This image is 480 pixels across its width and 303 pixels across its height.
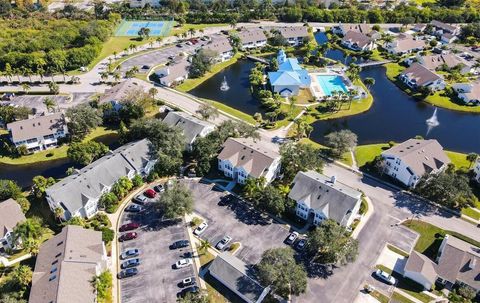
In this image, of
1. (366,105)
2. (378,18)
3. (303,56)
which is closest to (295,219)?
(366,105)

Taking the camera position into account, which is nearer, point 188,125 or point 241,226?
point 241,226

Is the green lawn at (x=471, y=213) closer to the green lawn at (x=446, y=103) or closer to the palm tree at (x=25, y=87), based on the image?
the green lawn at (x=446, y=103)

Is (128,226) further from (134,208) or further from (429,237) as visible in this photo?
(429,237)

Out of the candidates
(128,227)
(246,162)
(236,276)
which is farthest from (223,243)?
(246,162)

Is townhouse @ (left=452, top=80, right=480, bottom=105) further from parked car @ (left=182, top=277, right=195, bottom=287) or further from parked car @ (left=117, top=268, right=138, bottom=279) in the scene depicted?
parked car @ (left=117, top=268, right=138, bottom=279)

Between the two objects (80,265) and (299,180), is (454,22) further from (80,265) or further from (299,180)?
(80,265)
